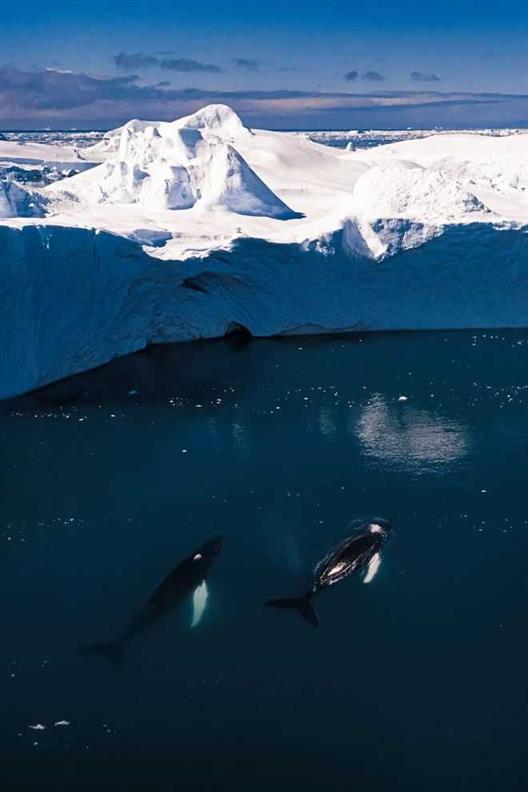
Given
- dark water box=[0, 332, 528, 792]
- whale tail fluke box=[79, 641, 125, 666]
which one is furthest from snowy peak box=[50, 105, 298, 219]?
whale tail fluke box=[79, 641, 125, 666]

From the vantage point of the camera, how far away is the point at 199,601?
329 inches

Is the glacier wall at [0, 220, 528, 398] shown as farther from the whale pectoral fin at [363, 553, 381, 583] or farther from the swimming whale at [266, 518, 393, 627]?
the whale pectoral fin at [363, 553, 381, 583]

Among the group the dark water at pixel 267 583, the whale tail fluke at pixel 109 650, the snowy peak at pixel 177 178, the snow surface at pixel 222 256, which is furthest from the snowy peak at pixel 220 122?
the whale tail fluke at pixel 109 650

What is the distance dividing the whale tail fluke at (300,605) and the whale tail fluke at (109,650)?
1453mm

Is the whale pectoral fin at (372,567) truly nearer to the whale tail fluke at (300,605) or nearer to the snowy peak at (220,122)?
the whale tail fluke at (300,605)

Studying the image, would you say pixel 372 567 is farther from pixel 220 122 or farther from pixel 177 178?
pixel 220 122

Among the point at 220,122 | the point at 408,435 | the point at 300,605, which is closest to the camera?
the point at 300,605

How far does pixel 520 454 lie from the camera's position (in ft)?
38.2

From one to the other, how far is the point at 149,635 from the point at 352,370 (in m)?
8.10

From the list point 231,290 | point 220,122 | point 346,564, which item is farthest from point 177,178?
point 346,564

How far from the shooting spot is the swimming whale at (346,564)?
833 centimetres

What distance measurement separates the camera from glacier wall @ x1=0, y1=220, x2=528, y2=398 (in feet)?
46.6

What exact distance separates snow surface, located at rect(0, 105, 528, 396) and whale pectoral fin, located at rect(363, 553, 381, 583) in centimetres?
725

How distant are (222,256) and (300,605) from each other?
8979 millimetres
